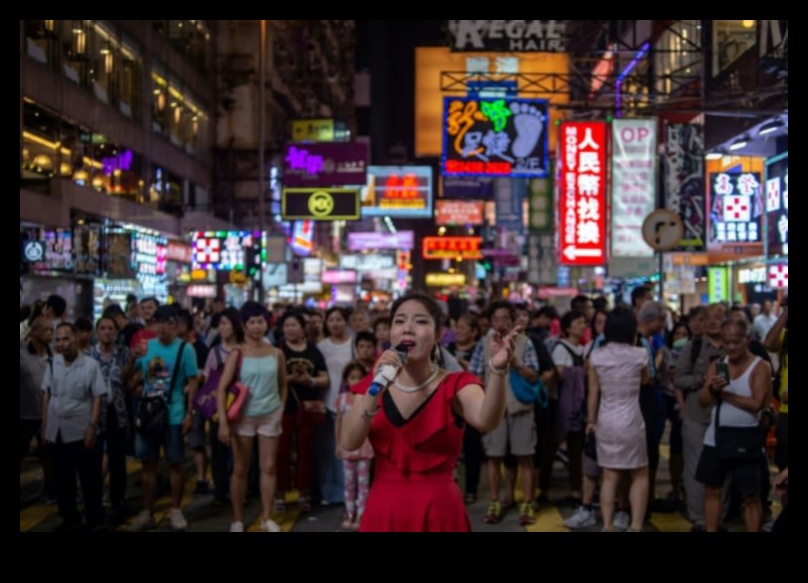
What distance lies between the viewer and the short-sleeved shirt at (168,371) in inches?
372

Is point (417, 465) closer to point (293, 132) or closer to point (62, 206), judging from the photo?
point (62, 206)

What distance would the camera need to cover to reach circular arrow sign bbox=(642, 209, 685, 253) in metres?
14.0

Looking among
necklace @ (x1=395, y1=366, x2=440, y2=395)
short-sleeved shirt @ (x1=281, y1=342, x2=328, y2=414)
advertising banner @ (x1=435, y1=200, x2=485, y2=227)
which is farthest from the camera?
advertising banner @ (x1=435, y1=200, x2=485, y2=227)

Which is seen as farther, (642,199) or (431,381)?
(642,199)

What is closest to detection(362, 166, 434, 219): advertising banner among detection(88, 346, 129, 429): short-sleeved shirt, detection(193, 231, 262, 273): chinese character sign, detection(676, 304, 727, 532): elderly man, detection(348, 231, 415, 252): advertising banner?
detection(193, 231, 262, 273): chinese character sign

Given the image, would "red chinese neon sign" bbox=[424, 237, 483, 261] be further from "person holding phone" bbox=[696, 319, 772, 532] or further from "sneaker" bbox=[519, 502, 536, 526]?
"person holding phone" bbox=[696, 319, 772, 532]

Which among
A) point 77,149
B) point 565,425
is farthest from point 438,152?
point 565,425

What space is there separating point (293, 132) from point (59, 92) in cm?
2027

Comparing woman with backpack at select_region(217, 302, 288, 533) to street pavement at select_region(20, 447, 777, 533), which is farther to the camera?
street pavement at select_region(20, 447, 777, 533)

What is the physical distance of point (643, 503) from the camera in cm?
866

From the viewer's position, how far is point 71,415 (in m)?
8.89

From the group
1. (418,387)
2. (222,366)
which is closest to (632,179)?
(222,366)

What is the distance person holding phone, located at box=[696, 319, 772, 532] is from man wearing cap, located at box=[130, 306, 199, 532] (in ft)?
14.8

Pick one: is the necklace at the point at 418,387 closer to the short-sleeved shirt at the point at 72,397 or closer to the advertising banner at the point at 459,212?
the short-sleeved shirt at the point at 72,397
